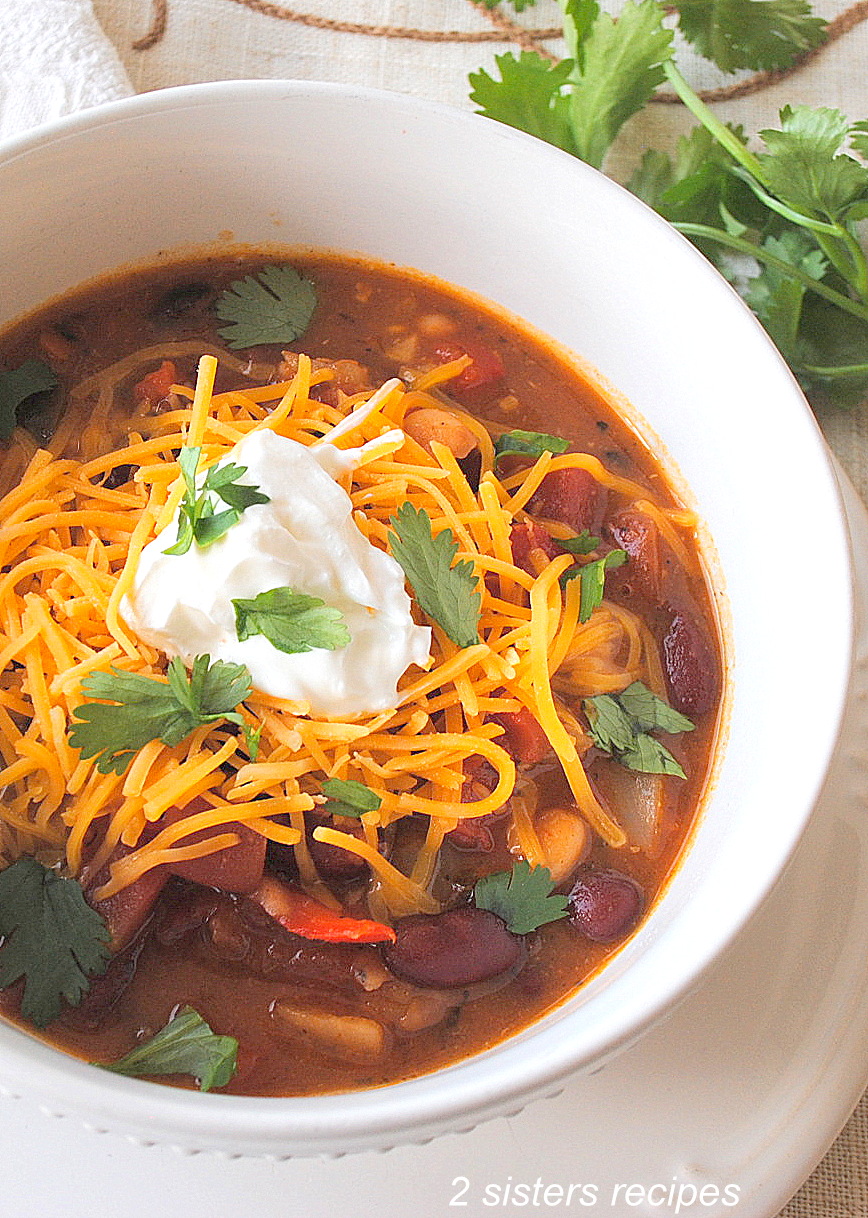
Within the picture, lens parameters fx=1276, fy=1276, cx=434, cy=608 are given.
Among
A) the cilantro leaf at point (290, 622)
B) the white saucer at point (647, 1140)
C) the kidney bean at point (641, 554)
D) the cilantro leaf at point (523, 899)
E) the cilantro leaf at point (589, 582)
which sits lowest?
the white saucer at point (647, 1140)

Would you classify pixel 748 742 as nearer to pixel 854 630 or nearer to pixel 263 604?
pixel 854 630

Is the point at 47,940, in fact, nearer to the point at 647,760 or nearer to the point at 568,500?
the point at 647,760

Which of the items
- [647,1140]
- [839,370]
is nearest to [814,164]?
[839,370]

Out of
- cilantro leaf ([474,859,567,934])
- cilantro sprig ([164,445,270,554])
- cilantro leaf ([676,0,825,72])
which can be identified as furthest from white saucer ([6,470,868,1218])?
cilantro leaf ([676,0,825,72])

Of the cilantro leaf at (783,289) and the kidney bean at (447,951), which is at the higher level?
the cilantro leaf at (783,289)

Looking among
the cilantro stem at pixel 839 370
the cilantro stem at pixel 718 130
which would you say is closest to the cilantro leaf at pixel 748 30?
the cilantro stem at pixel 718 130

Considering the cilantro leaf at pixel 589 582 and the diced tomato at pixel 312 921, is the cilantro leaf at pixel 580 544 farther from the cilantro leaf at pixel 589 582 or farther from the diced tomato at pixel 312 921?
the diced tomato at pixel 312 921

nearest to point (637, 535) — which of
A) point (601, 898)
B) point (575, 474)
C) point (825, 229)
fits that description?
point (575, 474)
